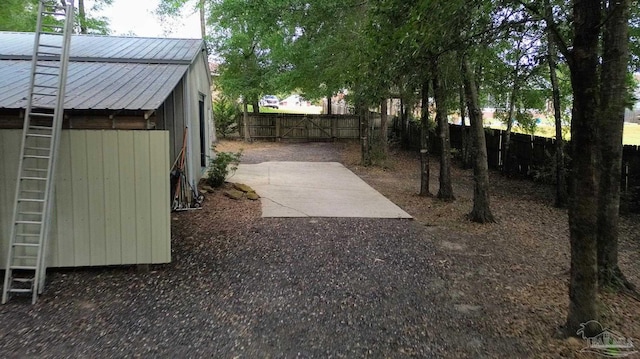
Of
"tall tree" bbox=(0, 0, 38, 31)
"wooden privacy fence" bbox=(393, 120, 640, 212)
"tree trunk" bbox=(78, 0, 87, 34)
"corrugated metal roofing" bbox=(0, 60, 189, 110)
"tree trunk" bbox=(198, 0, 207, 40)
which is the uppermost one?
"tree trunk" bbox=(198, 0, 207, 40)

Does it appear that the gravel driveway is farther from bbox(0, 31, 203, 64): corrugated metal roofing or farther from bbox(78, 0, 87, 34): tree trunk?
bbox(78, 0, 87, 34): tree trunk

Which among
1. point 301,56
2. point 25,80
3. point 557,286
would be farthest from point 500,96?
point 25,80

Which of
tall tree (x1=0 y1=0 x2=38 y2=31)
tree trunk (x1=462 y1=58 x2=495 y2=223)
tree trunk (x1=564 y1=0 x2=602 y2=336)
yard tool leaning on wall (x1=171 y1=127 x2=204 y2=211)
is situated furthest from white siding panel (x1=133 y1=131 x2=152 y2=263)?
tall tree (x1=0 y1=0 x2=38 y2=31)

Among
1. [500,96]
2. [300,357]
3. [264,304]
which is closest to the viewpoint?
[300,357]

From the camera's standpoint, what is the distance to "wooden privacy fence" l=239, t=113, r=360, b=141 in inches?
1013

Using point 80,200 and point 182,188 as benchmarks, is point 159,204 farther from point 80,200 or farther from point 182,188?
point 182,188

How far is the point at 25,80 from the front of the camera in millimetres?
6195

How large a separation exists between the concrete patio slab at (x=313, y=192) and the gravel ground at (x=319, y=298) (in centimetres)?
85

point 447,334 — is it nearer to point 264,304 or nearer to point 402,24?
point 264,304

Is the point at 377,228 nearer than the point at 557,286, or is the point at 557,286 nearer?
the point at 557,286

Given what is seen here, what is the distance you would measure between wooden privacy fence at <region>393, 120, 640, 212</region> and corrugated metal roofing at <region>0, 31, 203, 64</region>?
883 centimetres

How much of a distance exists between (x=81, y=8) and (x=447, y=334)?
23.1 meters

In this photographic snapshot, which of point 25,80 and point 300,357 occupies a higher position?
point 25,80

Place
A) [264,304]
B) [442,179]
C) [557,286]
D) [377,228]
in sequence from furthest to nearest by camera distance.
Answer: [442,179]
[377,228]
[557,286]
[264,304]
